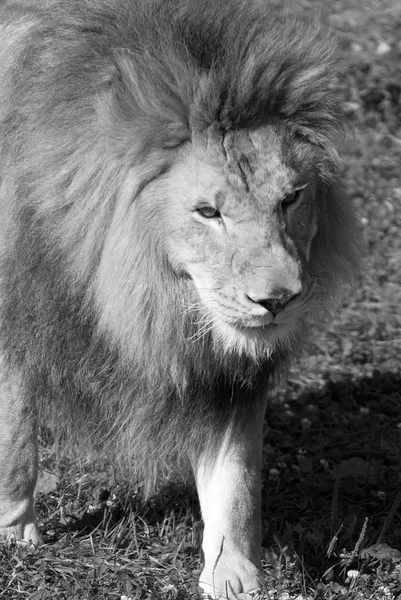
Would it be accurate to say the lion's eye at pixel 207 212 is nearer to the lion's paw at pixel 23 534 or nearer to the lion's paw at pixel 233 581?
the lion's paw at pixel 233 581

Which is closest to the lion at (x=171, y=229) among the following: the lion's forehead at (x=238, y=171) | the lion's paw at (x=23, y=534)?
the lion's forehead at (x=238, y=171)

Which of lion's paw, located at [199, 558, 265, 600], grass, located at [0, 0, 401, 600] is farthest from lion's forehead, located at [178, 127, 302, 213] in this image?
lion's paw, located at [199, 558, 265, 600]

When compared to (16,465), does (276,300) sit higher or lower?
higher

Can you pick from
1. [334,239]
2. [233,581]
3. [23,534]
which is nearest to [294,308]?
[334,239]

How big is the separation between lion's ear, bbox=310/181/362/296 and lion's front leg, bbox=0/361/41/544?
3.47 ft

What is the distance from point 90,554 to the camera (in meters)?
3.73

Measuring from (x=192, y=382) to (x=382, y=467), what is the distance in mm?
1378

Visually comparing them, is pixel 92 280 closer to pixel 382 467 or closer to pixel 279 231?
pixel 279 231

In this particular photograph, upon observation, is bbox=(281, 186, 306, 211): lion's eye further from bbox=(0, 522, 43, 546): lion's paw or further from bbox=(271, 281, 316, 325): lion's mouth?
bbox=(0, 522, 43, 546): lion's paw

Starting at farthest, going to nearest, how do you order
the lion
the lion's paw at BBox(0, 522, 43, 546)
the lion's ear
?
1. the lion's paw at BBox(0, 522, 43, 546)
2. the lion's ear
3. the lion

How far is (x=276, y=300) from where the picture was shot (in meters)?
2.92

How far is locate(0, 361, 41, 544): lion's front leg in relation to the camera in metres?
3.61

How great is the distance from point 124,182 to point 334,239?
0.71 meters

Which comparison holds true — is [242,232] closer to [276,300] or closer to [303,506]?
[276,300]
